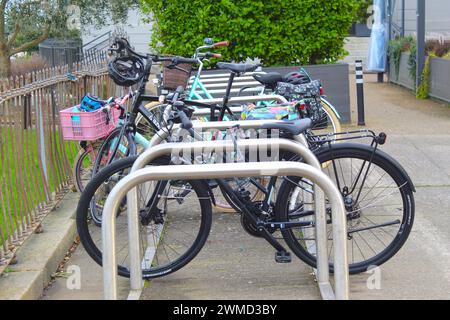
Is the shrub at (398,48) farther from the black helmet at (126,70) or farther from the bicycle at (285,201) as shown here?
the bicycle at (285,201)

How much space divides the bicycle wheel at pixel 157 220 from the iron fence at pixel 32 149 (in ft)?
1.76

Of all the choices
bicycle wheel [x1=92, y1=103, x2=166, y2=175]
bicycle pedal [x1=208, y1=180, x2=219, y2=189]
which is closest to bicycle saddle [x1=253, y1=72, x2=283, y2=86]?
bicycle wheel [x1=92, y1=103, x2=166, y2=175]

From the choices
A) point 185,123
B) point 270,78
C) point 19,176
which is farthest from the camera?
point 270,78

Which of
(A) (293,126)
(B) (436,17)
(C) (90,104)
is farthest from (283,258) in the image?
(B) (436,17)

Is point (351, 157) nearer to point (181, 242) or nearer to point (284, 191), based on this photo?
point (284, 191)

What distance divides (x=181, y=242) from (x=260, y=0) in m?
6.09

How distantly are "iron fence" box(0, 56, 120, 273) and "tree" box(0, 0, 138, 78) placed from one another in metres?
6.15

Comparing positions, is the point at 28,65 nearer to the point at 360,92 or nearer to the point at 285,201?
the point at 360,92

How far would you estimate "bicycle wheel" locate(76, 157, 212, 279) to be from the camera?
4562 mm

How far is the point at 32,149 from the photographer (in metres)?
5.77

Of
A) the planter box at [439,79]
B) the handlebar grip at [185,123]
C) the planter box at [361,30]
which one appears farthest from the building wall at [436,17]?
the handlebar grip at [185,123]

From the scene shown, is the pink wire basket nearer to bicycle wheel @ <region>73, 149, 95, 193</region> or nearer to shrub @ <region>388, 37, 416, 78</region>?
bicycle wheel @ <region>73, 149, 95, 193</region>

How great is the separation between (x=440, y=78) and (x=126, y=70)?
27.8 feet

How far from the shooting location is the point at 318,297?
455cm
